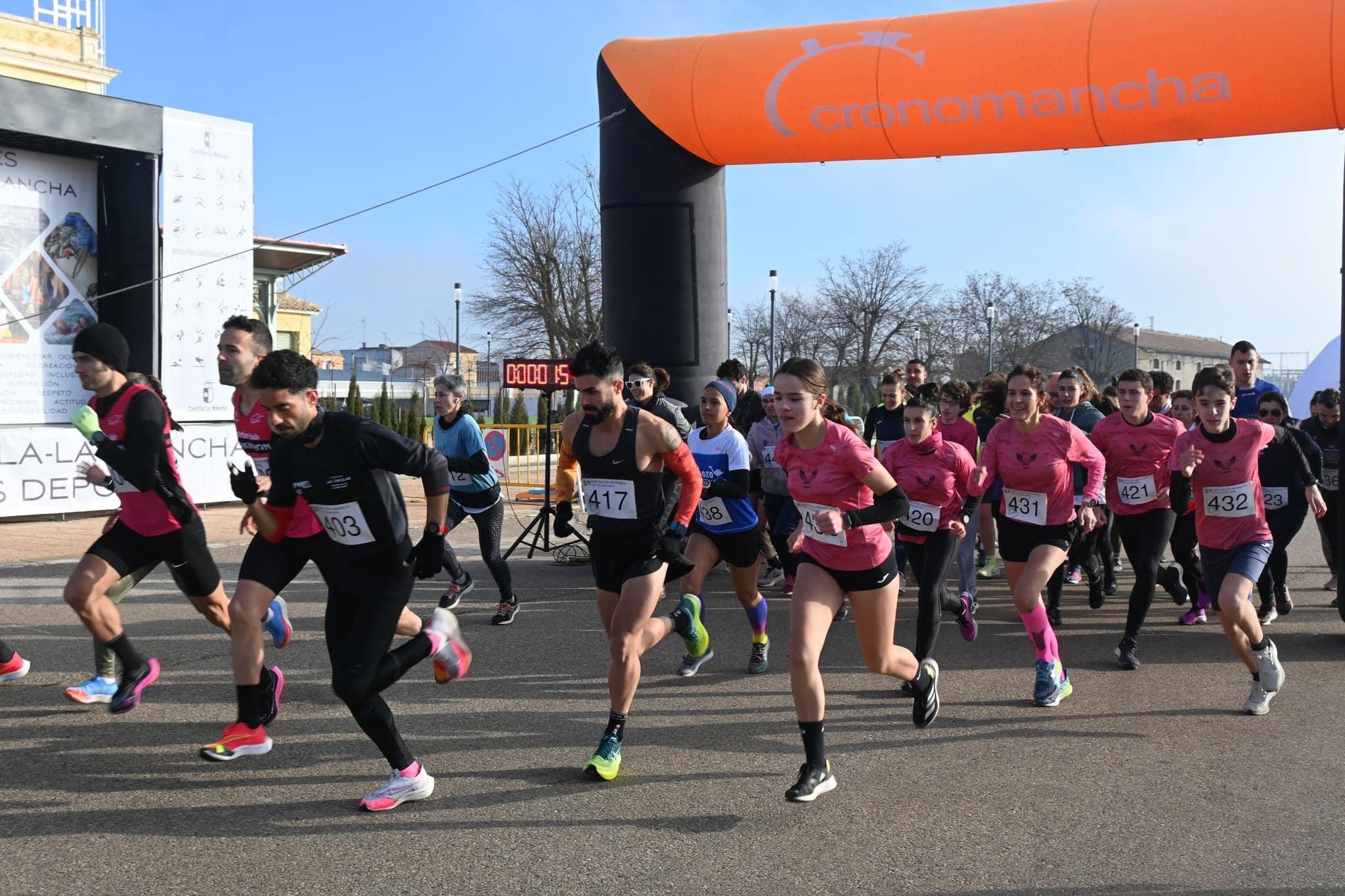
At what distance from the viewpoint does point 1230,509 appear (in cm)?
670

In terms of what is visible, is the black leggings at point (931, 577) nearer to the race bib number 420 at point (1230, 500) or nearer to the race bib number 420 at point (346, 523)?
the race bib number 420 at point (1230, 500)

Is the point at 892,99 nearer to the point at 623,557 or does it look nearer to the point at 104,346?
the point at 623,557

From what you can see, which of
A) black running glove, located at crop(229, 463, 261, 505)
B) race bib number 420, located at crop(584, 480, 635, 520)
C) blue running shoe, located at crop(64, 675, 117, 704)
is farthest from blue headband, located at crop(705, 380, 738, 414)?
blue running shoe, located at crop(64, 675, 117, 704)

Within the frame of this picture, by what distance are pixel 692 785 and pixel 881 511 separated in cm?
142

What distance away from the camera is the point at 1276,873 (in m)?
4.11

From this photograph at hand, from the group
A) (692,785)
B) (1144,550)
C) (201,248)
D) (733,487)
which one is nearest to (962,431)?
(1144,550)

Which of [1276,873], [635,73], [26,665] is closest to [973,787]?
[1276,873]

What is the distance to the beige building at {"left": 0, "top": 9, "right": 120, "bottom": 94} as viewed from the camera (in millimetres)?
27844

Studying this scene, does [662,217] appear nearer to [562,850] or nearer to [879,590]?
[879,590]

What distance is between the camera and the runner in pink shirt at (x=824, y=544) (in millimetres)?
4969

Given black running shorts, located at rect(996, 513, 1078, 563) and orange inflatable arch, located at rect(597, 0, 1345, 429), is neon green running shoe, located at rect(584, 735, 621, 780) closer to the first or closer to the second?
black running shorts, located at rect(996, 513, 1078, 563)

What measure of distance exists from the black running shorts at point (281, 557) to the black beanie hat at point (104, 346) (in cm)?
121

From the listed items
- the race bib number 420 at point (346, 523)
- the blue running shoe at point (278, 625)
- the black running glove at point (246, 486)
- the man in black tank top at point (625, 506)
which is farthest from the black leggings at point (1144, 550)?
the black running glove at point (246, 486)

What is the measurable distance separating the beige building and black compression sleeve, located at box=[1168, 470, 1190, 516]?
2812 cm
